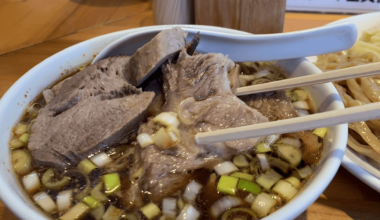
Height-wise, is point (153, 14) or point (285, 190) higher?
point (153, 14)

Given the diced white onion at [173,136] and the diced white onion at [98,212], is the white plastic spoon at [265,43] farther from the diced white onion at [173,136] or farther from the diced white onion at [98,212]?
the diced white onion at [98,212]

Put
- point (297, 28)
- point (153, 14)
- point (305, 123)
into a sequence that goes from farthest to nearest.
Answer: point (297, 28) → point (153, 14) → point (305, 123)

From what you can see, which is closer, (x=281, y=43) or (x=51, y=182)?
(x=51, y=182)

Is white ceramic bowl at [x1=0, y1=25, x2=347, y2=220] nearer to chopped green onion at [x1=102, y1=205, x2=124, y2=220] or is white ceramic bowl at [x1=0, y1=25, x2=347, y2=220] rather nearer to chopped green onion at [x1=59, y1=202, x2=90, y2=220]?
chopped green onion at [x1=59, y1=202, x2=90, y2=220]

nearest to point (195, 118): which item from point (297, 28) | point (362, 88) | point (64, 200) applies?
point (64, 200)

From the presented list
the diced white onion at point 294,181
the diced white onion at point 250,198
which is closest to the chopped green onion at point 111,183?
the diced white onion at point 250,198

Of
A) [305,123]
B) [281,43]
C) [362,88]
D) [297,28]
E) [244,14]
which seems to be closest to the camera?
[305,123]

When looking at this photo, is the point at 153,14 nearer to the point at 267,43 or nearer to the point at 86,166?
the point at 267,43
